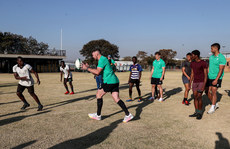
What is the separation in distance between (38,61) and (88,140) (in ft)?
136

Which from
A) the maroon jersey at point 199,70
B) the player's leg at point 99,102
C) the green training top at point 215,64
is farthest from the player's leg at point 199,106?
the player's leg at point 99,102

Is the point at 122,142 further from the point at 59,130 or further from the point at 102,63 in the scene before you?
the point at 102,63

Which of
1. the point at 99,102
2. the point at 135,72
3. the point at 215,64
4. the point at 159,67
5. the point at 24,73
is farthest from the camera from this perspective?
the point at 135,72

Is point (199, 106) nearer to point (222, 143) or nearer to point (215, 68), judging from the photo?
point (215, 68)

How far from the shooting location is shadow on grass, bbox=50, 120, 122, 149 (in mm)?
3238

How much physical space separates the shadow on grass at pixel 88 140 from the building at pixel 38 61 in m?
39.2

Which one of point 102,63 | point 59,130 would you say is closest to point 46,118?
point 59,130

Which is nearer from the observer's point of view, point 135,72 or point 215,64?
point 215,64

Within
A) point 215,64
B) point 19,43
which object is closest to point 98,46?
point 19,43

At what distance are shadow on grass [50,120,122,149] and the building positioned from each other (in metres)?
39.2

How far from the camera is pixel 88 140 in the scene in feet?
11.4

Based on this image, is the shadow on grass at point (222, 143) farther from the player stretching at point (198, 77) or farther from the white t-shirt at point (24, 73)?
the white t-shirt at point (24, 73)

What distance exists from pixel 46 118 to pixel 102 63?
2275 mm

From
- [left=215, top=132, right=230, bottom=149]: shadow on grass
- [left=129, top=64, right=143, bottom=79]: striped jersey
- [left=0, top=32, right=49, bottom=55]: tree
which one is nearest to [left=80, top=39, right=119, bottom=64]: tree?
[left=0, top=32, right=49, bottom=55]: tree
